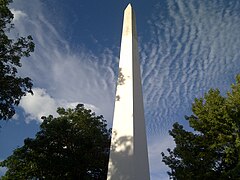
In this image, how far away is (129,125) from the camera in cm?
784

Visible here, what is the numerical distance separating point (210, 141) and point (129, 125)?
878cm

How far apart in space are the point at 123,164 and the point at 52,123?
1349 centimetres

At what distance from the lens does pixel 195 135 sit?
621 inches

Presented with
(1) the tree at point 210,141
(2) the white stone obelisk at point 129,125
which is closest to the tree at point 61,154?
(1) the tree at point 210,141

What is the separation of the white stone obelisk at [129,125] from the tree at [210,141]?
23.2 feet

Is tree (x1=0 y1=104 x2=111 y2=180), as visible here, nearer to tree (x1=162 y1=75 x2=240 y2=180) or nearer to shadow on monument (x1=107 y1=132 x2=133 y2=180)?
tree (x1=162 y1=75 x2=240 y2=180)

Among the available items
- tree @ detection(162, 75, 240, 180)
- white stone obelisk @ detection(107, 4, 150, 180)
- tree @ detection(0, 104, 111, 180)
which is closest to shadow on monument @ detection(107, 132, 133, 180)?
white stone obelisk @ detection(107, 4, 150, 180)

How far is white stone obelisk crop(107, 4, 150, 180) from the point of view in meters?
7.26

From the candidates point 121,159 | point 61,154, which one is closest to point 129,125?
point 121,159

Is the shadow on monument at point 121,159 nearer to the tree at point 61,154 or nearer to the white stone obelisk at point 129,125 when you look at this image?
the white stone obelisk at point 129,125

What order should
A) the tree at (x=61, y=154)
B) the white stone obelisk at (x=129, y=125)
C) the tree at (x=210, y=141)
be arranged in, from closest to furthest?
the white stone obelisk at (x=129, y=125) < the tree at (x=210, y=141) < the tree at (x=61, y=154)

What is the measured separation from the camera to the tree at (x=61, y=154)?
18312 mm

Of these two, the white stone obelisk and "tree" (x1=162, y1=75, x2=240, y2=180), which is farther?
"tree" (x1=162, y1=75, x2=240, y2=180)

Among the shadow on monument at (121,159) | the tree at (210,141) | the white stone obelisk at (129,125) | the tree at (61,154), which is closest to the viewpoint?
the shadow on monument at (121,159)
